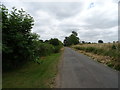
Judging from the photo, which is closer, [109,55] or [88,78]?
[88,78]

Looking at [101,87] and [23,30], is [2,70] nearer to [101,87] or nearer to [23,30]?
[23,30]

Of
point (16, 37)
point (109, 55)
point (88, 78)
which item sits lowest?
point (88, 78)

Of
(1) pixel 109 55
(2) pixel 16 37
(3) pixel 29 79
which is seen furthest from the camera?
(1) pixel 109 55

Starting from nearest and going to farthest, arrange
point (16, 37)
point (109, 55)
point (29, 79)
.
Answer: point (29, 79) < point (16, 37) < point (109, 55)

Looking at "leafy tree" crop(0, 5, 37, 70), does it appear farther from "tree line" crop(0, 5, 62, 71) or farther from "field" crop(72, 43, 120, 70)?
"field" crop(72, 43, 120, 70)

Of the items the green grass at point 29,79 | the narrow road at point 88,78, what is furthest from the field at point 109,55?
the green grass at point 29,79

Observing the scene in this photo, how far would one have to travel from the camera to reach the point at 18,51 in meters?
7.04

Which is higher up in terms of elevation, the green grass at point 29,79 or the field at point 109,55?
the field at point 109,55

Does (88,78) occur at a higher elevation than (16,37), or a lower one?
lower

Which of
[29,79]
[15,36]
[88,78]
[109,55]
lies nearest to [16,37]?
[15,36]

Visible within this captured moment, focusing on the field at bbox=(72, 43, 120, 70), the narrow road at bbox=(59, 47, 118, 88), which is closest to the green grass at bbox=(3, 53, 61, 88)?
the narrow road at bbox=(59, 47, 118, 88)

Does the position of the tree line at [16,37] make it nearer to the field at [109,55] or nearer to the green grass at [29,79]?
the green grass at [29,79]

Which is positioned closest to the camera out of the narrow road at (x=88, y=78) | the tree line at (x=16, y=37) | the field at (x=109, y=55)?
the narrow road at (x=88, y=78)

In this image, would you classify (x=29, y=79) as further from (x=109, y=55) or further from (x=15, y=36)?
(x=109, y=55)
